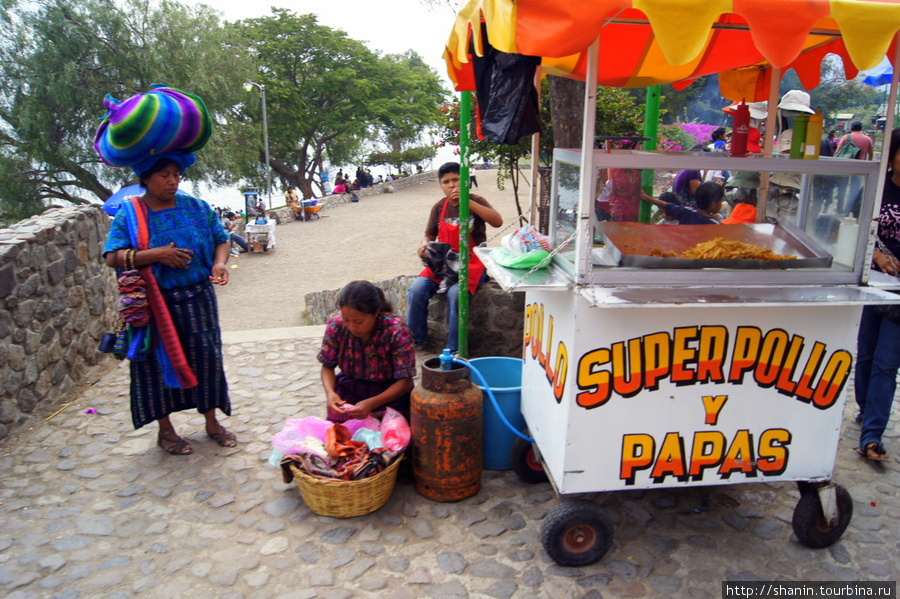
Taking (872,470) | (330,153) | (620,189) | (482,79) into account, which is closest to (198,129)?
(482,79)

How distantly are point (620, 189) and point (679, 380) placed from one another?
3.09 feet

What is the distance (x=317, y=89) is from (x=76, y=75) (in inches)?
512

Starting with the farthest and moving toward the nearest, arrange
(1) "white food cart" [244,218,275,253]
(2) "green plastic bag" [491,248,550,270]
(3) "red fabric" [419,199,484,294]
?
1. (1) "white food cart" [244,218,275,253]
2. (3) "red fabric" [419,199,484,294]
3. (2) "green plastic bag" [491,248,550,270]

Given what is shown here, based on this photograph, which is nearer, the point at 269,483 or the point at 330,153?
the point at 269,483

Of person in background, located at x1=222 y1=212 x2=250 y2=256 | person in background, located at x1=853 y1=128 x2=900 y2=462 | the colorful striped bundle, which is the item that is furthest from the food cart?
person in background, located at x1=222 y1=212 x2=250 y2=256

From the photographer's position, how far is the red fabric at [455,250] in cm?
495

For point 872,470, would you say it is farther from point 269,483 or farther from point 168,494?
point 168,494

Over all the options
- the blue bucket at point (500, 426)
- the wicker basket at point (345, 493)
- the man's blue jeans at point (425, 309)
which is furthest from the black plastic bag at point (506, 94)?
the wicker basket at point (345, 493)

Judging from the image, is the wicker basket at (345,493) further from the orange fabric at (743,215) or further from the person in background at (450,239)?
the orange fabric at (743,215)

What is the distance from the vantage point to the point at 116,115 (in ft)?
11.0

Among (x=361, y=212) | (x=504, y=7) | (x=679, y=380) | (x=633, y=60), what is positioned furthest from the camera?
(x=361, y=212)

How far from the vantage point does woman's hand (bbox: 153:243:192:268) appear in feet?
11.4

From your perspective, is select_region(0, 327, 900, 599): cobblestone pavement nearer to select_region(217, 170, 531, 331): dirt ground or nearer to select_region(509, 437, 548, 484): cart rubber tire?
select_region(509, 437, 548, 484): cart rubber tire

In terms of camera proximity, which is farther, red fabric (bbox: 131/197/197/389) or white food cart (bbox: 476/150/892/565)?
red fabric (bbox: 131/197/197/389)
